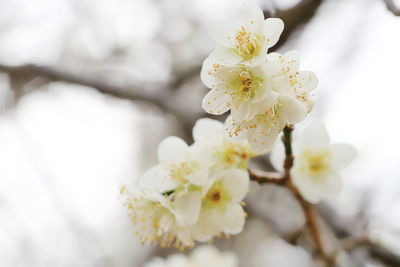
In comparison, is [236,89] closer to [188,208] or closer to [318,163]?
[188,208]

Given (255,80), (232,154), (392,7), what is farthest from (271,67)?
(392,7)

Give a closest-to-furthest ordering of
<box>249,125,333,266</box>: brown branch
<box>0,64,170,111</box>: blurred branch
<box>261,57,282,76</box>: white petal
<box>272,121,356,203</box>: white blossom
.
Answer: <box>261,57,282,76</box>: white petal
<box>249,125,333,266</box>: brown branch
<box>272,121,356,203</box>: white blossom
<box>0,64,170,111</box>: blurred branch

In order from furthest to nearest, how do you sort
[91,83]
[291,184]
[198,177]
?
[91,83]
[291,184]
[198,177]

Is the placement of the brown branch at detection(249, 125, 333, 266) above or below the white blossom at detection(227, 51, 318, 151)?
below

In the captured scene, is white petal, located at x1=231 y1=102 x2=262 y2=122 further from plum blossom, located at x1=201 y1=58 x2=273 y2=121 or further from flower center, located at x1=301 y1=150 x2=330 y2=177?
flower center, located at x1=301 y1=150 x2=330 y2=177

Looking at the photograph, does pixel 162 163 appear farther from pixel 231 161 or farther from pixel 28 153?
pixel 28 153

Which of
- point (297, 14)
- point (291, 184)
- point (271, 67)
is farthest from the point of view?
point (297, 14)

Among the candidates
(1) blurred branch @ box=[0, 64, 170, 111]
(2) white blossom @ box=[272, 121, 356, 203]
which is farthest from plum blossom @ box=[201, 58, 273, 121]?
(1) blurred branch @ box=[0, 64, 170, 111]
